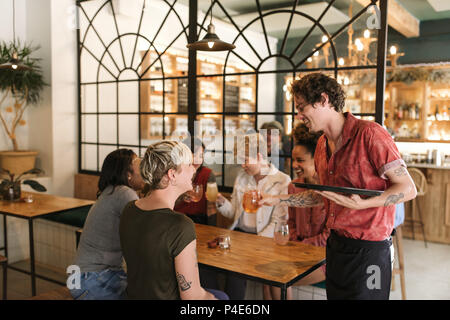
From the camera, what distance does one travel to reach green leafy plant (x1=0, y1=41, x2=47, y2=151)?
15.2ft

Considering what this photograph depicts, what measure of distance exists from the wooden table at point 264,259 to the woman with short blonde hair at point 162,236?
11.4 inches

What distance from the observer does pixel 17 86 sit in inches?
184

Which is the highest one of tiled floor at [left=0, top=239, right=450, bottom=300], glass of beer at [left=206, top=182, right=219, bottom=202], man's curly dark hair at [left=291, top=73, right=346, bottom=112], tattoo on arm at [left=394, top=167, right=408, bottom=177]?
man's curly dark hair at [left=291, top=73, right=346, bottom=112]

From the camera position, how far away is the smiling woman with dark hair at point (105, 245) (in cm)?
217

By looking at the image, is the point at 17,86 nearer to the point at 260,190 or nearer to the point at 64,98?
the point at 64,98

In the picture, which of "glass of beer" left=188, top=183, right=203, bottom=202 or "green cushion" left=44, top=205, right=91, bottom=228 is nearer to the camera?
"glass of beer" left=188, top=183, right=203, bottom=202

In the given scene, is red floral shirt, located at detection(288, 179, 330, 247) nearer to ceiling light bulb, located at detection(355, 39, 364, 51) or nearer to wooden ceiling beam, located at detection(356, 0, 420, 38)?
ceiling light bulb, located at detection(355, 39, 364, 51)

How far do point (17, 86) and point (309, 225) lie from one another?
3805mm

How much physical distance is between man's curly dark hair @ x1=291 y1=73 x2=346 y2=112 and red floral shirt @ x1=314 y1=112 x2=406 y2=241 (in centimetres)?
10

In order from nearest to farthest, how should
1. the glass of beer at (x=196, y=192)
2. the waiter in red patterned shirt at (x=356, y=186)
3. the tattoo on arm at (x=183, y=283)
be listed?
the tattoo on arm at (x=183, y=283)
the waiter in red patterned shirt at (x=356, y=186)
the glass of beer at (x=196, y=192)

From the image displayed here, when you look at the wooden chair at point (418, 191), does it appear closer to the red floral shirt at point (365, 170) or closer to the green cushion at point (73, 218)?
the red floral shirt at point (365, 170)

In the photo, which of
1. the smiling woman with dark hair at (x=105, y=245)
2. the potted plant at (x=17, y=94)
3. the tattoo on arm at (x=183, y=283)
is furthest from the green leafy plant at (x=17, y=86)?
the tattoo on arm at (x=183, y=283)

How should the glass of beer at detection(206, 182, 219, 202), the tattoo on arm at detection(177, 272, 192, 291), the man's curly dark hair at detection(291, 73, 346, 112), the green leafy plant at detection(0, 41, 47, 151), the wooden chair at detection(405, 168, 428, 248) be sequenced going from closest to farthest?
the tattoo on arm at detection(177, 272, 192, 291) < the man's curly dark hair at detection(291, 73, 346, 112) < the glass of beer at detection(206, 182, 219, 202) < the green leafy plant at detection(0, 41, 47, 151) < the wooden chair at detection(405, 168, 428, 248)

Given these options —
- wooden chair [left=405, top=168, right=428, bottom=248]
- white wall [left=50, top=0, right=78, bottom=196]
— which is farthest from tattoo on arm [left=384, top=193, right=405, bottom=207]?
white wall [left=50, top=0, right=78, bottom=196]
